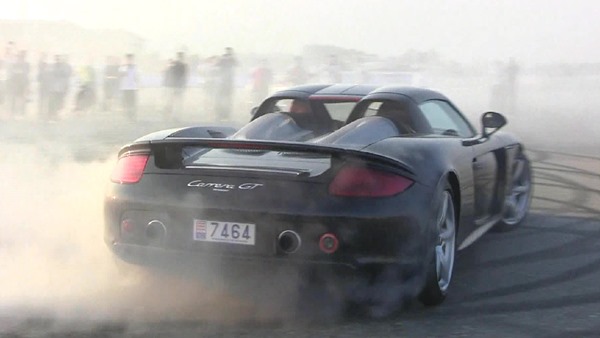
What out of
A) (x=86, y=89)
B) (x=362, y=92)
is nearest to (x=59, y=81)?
(x=86, y=89)

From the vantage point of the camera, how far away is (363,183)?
11.5 ft

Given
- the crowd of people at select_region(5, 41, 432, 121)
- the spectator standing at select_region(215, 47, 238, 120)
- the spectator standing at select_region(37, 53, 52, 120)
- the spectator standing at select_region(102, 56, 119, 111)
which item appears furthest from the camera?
the spectator standing at select_region(215, 47, 238, 120)

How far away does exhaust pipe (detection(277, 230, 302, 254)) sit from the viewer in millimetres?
3484

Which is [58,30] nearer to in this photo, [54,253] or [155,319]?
[54,253]

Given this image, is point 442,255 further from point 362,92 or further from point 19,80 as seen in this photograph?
point 19,80

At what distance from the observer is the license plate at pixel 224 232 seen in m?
3.53

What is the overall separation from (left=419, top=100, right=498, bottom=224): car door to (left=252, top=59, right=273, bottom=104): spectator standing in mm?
12073

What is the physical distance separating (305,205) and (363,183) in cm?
27

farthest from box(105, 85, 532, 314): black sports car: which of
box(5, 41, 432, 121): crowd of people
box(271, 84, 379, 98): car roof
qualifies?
box(5, 41, 432, 121): crowd of people

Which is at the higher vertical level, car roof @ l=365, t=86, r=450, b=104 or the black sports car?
car roof @ l=365, t=86, r=450, b=104

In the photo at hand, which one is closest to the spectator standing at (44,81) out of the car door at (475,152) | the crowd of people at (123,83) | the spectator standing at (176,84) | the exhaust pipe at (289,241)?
the crowd of people at (123,83)

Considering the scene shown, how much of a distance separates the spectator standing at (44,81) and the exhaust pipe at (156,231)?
405 inches

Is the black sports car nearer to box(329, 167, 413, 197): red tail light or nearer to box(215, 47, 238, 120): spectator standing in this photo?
box(329, 167, 413, 197): red tail light

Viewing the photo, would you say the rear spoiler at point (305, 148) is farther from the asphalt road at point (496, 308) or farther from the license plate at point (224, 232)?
the asphalt road at point (496, 308)
